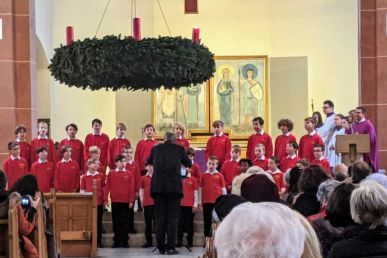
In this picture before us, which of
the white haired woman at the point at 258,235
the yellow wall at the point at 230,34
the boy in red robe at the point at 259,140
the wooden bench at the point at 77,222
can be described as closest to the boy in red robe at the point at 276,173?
the boy in red robe at the point at 259,140

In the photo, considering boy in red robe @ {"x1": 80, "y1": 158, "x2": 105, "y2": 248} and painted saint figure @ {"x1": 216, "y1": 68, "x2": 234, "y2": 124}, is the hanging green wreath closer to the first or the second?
boy in red robe @ {"x1": 80, "y1": 158, "x2": 105, "y2": 248}

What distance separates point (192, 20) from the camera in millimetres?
18641

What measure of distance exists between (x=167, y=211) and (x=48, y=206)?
2413 mm

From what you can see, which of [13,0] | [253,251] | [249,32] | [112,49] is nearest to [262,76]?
[249,32]

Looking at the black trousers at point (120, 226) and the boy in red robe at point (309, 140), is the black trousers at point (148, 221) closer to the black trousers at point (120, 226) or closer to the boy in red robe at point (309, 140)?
the black trousers at point (120, 226)

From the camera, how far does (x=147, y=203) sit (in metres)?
11.8

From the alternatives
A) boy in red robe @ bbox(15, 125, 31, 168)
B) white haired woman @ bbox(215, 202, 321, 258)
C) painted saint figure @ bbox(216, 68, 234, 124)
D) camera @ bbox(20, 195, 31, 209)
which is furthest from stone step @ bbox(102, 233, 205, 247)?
white haired woman @ bbox(215, 202, 321, 258)

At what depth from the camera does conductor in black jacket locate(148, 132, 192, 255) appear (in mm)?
10578

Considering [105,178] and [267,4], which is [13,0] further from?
[267,4]

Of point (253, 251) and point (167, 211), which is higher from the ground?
point (253, 251)

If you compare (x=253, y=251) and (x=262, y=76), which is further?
(x=262, y=76)

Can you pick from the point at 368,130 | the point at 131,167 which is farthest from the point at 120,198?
the point at 368,130

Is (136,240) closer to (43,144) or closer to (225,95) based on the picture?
(43,144)

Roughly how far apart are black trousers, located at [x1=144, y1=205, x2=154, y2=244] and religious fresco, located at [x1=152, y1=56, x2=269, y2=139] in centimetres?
646
